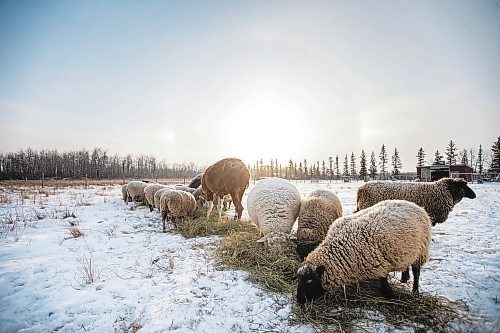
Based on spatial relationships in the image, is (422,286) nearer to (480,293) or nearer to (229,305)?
(480,293)

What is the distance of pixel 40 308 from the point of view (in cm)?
389

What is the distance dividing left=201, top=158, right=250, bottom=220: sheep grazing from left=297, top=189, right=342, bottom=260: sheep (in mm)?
3460

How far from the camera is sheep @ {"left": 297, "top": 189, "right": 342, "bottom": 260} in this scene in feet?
17.3

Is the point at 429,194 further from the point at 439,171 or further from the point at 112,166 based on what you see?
the point at 112,166

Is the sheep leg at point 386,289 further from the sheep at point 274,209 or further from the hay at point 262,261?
the sheep at point 274,209

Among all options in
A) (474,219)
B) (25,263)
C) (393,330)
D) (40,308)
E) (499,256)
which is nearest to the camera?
(393,330)

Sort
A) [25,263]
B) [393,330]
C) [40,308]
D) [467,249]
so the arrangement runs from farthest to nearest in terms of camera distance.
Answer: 1. [467,249]
2. [25,263]
3. [40,308]
4. [393,330]

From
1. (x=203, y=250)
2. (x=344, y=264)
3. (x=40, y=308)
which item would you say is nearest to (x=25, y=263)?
(x=40, y=308)

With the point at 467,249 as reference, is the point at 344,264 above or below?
above

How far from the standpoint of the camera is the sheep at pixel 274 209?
228 inches

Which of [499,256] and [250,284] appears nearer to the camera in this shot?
[250,284]

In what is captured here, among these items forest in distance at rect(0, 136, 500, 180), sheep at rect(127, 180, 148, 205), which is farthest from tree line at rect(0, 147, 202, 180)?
sheep at rect(127, 180, 148, 205)

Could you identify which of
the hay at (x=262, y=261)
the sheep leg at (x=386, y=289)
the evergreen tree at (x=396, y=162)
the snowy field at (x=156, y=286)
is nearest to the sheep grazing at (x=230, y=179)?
the snowy field at (x=156, y=286)

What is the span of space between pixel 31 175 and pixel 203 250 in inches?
4482
